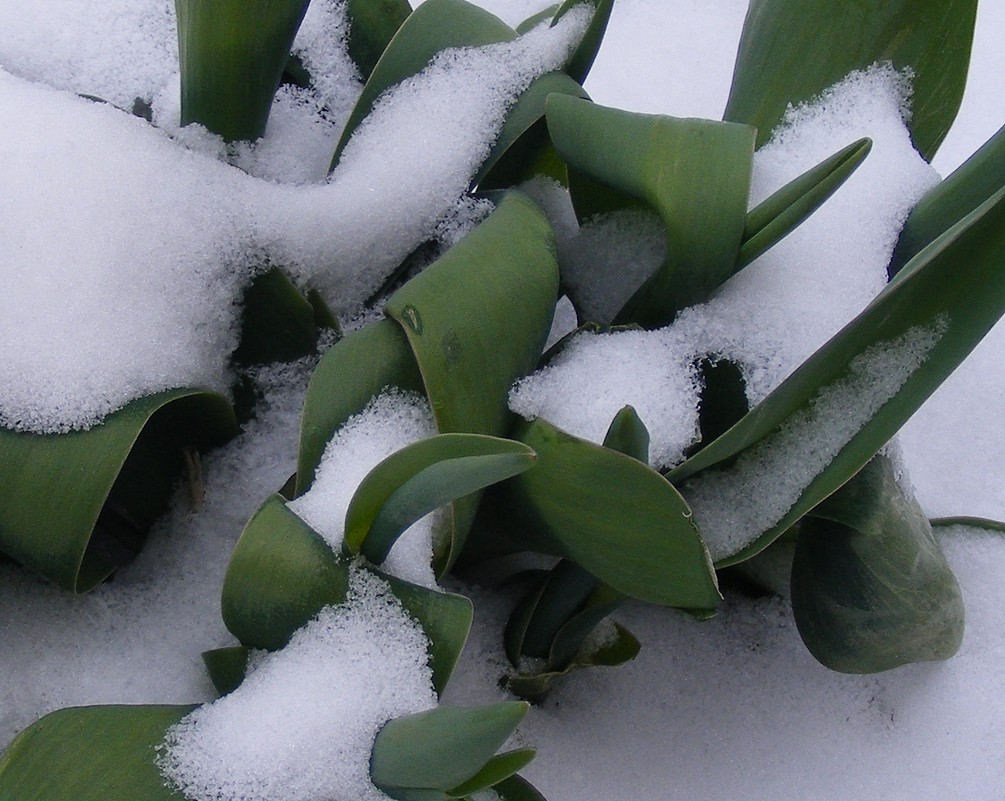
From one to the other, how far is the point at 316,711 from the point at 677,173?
259 millimetres

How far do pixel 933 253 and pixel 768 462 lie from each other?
11 cm

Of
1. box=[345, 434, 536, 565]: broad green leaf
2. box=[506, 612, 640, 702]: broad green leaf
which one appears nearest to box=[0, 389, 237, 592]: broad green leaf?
box=[345, 434, 536, 565]: broad green leaf

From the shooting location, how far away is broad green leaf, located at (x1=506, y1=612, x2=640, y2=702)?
54 centimetres

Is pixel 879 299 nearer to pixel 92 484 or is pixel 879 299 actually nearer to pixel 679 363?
pixel 679 363

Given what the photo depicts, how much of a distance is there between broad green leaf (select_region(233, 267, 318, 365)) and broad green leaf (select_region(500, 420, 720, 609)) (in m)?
0.14

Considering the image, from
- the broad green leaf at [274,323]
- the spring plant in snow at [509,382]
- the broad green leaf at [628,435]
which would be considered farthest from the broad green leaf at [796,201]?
the broad green leaf at [274,323]

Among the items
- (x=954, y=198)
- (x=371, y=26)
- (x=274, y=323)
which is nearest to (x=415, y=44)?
(x=371, y=26)

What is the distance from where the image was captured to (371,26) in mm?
601

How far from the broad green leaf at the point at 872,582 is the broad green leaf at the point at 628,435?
0.46 ft

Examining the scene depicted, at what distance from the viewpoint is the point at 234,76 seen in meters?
0.50

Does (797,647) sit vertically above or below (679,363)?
below

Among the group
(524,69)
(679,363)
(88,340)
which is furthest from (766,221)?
(88,340)

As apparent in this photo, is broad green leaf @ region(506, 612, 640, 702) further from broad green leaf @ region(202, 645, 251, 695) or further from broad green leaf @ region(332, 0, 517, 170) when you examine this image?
broad green leaf @ region(332, 0, 517, 170)

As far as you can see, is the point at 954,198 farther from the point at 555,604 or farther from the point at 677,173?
the point at 555,604
